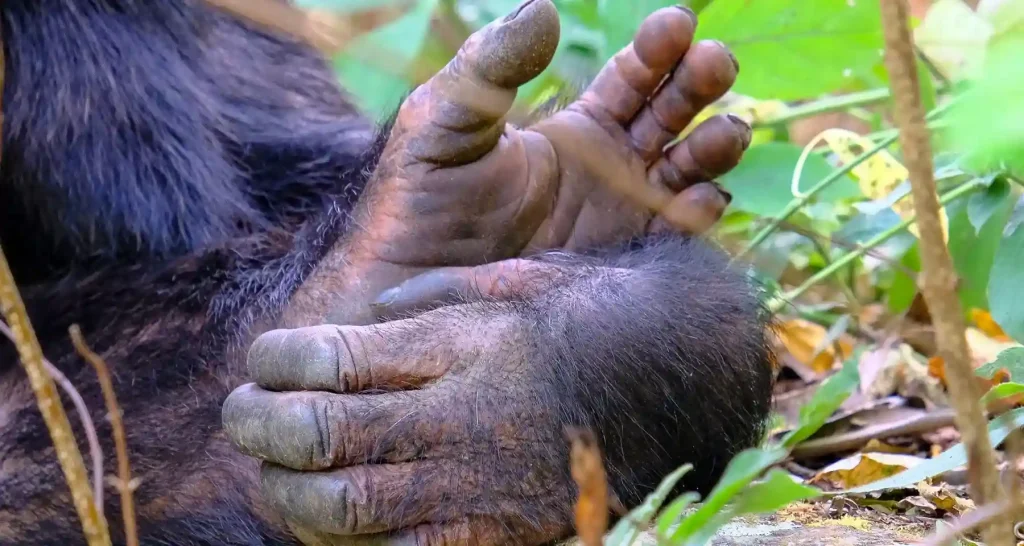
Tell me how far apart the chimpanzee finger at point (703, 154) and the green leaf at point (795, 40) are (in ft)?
1.03

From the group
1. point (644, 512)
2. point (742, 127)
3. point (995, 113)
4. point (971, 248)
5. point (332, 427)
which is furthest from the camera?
point (971, 248)

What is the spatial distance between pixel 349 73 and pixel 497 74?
0.81 meters

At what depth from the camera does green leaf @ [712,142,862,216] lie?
1357mm

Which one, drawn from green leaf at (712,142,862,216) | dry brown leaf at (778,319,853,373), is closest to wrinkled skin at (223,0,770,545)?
green leaf at (712,142,862,216)

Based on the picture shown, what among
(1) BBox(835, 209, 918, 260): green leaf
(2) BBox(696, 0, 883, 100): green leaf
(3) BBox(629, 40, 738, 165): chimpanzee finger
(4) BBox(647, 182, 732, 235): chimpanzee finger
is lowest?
(4) BBox(647, 182, 732, 235): chimpanzee finger

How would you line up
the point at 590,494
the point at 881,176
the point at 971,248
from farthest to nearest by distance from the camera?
the point at 881,176 → the point at 971,248 → the point at 590,494

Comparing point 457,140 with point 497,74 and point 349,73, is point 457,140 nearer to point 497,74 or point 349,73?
point 497,74

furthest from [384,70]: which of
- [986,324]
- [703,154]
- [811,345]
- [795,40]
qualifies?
[986,324]

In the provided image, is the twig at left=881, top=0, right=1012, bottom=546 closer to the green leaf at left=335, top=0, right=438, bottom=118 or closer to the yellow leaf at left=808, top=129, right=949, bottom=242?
the green leaf at left=335, top=0, right=438, bottom=118

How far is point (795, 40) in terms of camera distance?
4.24 ft

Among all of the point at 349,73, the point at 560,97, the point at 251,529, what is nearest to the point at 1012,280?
the point at 560,97

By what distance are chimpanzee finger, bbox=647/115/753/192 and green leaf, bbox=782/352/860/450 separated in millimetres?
247

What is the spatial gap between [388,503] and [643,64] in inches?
19.1

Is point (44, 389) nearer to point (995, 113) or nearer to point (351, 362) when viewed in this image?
point (351, 362)
